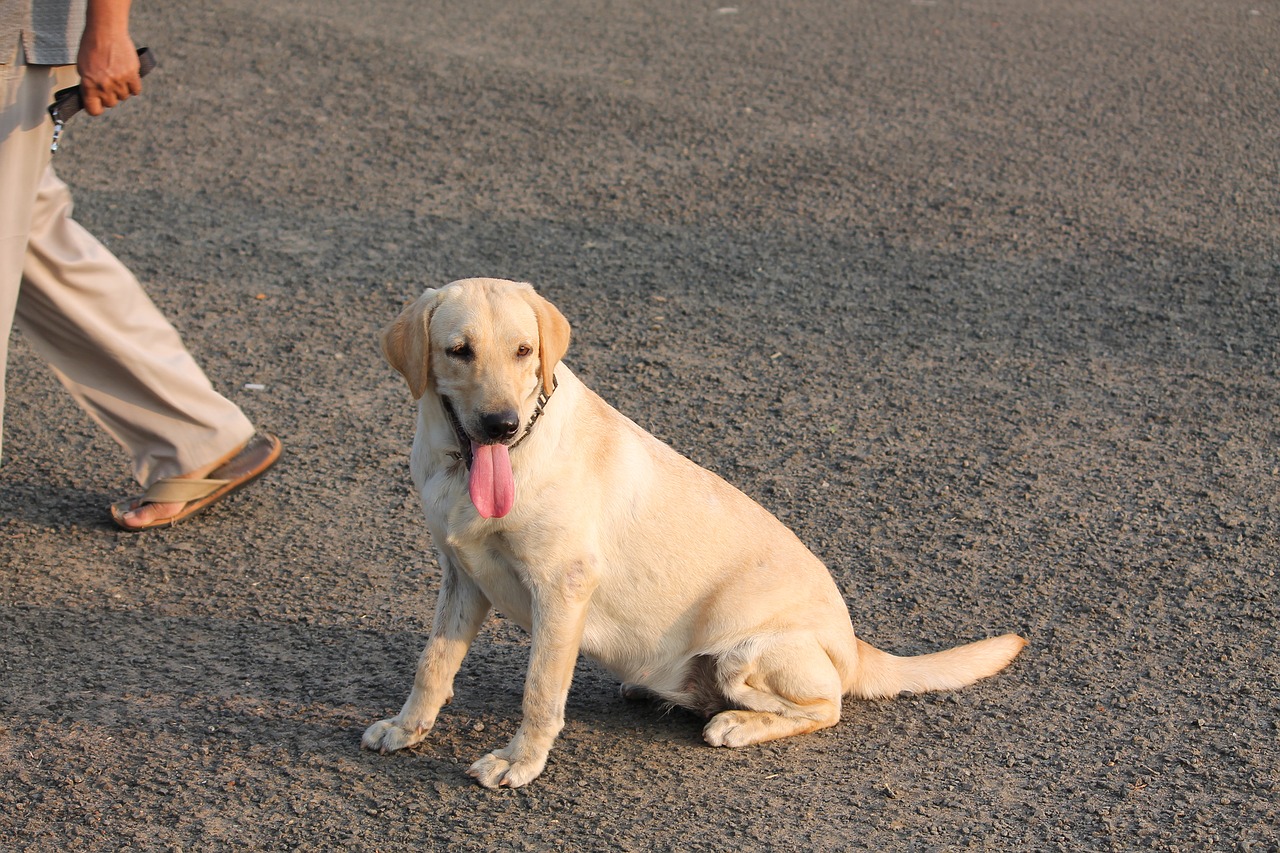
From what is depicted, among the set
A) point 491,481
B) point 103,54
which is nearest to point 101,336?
point 103,54

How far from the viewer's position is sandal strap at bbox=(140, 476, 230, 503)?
4.61 meters

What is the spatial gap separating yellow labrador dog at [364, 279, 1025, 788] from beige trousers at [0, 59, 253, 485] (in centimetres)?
154

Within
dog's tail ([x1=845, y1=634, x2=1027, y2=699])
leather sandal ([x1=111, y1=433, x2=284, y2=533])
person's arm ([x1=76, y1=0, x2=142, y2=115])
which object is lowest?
leather sandal ([x1=111, y1=433, x2=284, y2=533])

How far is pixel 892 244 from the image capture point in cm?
727

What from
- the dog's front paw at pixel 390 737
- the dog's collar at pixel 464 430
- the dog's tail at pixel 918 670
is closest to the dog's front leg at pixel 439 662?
the dog's front paw at pixel 390 737

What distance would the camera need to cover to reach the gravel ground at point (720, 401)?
335 cm

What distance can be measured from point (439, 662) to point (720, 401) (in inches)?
97.9

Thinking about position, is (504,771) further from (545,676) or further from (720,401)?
(720,401)

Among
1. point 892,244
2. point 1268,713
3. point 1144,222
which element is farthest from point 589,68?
point 1268,713

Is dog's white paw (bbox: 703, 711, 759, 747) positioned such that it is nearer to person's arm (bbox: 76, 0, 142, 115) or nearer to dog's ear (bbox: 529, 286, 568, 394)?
dog's ear (bbox: 529, 286, 568, 394)

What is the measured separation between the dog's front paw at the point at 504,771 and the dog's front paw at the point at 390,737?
208 mm

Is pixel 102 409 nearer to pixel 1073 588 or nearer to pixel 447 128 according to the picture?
pixel 1073 588

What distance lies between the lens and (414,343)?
Answer: 3.18 m

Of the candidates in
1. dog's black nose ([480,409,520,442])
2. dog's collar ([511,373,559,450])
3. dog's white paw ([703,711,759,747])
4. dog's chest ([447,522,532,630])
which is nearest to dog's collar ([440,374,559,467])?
dog's collar ([511,373,559,450])
